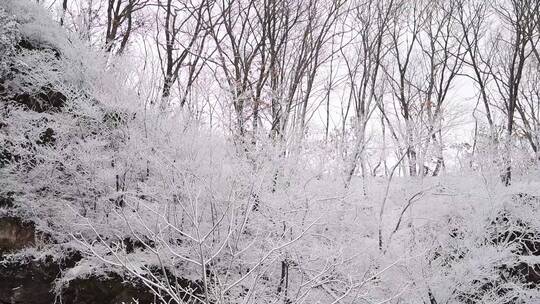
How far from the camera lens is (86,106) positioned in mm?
8805

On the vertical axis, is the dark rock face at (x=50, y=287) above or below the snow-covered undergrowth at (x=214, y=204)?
below

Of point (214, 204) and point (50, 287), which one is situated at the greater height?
point (214, 204)

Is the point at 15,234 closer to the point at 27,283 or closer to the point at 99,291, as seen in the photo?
the point at 27,283

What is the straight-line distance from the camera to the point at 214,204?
8.27m

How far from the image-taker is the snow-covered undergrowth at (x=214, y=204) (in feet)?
25.6

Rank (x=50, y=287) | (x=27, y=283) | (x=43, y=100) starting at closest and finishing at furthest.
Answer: (x=27, y=283), (x=50, y=287), (x=43, y=100)

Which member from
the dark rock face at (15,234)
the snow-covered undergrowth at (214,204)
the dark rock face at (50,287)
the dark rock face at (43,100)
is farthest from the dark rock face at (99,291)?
the dark rock face at (43,100)

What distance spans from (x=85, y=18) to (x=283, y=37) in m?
6.36

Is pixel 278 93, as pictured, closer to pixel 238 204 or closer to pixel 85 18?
pixel 238 204

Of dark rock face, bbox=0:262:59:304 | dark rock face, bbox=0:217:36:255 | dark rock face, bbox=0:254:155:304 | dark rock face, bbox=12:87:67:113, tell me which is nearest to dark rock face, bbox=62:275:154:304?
dark rock face, bbox=0:254:155:304

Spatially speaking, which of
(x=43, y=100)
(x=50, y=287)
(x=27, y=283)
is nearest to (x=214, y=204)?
(x=50, y=287)

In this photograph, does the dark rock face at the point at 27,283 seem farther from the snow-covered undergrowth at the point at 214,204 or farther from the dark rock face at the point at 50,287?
the snow-covered undergrowth at the point at 214,204

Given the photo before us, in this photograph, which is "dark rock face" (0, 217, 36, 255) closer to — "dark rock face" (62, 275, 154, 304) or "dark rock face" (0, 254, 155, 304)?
"dark rock face" (0, 254, 155, 304)

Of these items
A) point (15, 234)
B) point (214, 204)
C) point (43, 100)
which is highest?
point (43, 100)
